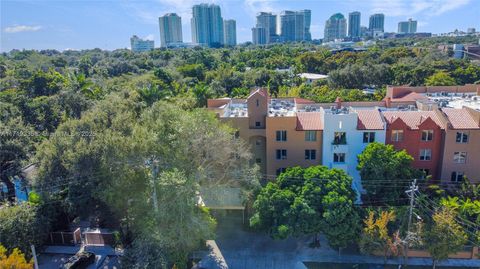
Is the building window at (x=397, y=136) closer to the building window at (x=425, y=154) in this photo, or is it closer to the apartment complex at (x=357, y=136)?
the apartment complex at (x=357, y=136)

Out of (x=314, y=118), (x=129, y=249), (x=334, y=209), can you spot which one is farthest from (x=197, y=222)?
(x=314, y=118)

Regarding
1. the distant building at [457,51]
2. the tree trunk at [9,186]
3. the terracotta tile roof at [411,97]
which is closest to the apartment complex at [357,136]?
the terracotta tile roof at [411,97]

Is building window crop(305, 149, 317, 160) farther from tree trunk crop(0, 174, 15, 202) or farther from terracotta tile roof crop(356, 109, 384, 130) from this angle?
tree trunk crop(0, 174, 15, 202)

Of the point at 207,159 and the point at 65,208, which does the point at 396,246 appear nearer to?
the point at 207,159

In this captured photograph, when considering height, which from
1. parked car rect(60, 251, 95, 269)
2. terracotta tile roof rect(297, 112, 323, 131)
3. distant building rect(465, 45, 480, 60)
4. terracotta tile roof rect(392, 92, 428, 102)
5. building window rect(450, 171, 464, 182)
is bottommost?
parked car rect(60, 251, 95, 269)

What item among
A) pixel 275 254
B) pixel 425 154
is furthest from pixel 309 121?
pixel 275 254

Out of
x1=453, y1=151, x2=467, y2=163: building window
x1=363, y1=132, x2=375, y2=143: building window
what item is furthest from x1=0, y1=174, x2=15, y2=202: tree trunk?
x1=453, y1=151, x2=467, y2=163: building window
